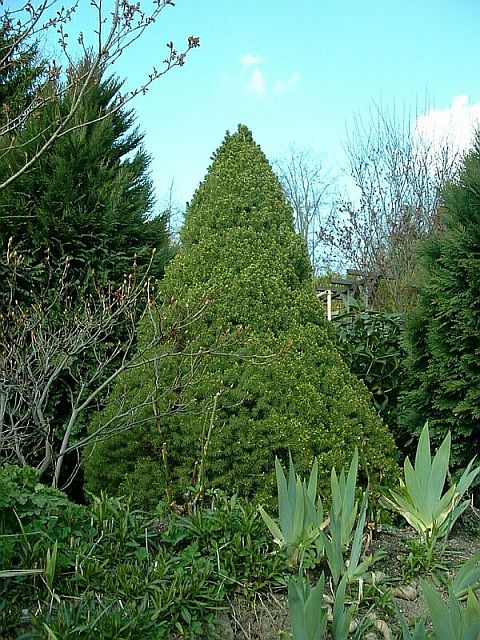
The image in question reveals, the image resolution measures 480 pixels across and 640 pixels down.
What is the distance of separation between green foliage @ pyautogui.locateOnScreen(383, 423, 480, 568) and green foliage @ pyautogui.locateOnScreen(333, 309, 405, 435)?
1.86 m

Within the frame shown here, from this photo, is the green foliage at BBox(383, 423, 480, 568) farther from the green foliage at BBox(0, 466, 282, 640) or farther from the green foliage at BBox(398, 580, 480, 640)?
the green foliage at BBox(398, 580, 480, 640)

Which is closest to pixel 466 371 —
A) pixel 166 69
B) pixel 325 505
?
pixel 325 505

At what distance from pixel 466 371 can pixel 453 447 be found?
1.57ft

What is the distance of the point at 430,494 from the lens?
272cm

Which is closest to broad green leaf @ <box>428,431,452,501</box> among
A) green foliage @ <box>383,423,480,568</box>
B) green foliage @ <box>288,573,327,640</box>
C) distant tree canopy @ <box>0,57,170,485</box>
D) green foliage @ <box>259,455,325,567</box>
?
green foliage @ <box>383,423,480,568</box>

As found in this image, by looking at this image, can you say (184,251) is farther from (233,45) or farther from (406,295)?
(406,295)

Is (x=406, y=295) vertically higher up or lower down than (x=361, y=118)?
lower down

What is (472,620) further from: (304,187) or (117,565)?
(304,187)

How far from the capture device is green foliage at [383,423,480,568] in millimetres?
2684

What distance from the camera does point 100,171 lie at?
4.82m

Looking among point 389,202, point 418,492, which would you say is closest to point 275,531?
point 418,492

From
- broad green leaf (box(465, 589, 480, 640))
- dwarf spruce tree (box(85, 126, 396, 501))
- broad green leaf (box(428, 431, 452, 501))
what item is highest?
dwarf spruce tree (box(85, 126, 396, 501))

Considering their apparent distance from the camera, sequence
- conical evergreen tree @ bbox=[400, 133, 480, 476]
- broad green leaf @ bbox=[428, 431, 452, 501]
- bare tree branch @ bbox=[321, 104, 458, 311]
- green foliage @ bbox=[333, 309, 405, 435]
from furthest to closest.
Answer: bare tree branch @ bbox=[321, 104, 458, 311], green foliage @ bbox=[333, 309, 405, 435], conical evergreen tree @ bbox=[400, 133, 480, 476], broad green leaf @ bbox=[428, 431, 452, 501]

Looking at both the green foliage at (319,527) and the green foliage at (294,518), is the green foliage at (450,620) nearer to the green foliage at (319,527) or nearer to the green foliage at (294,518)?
the green foliage at (319,527)
